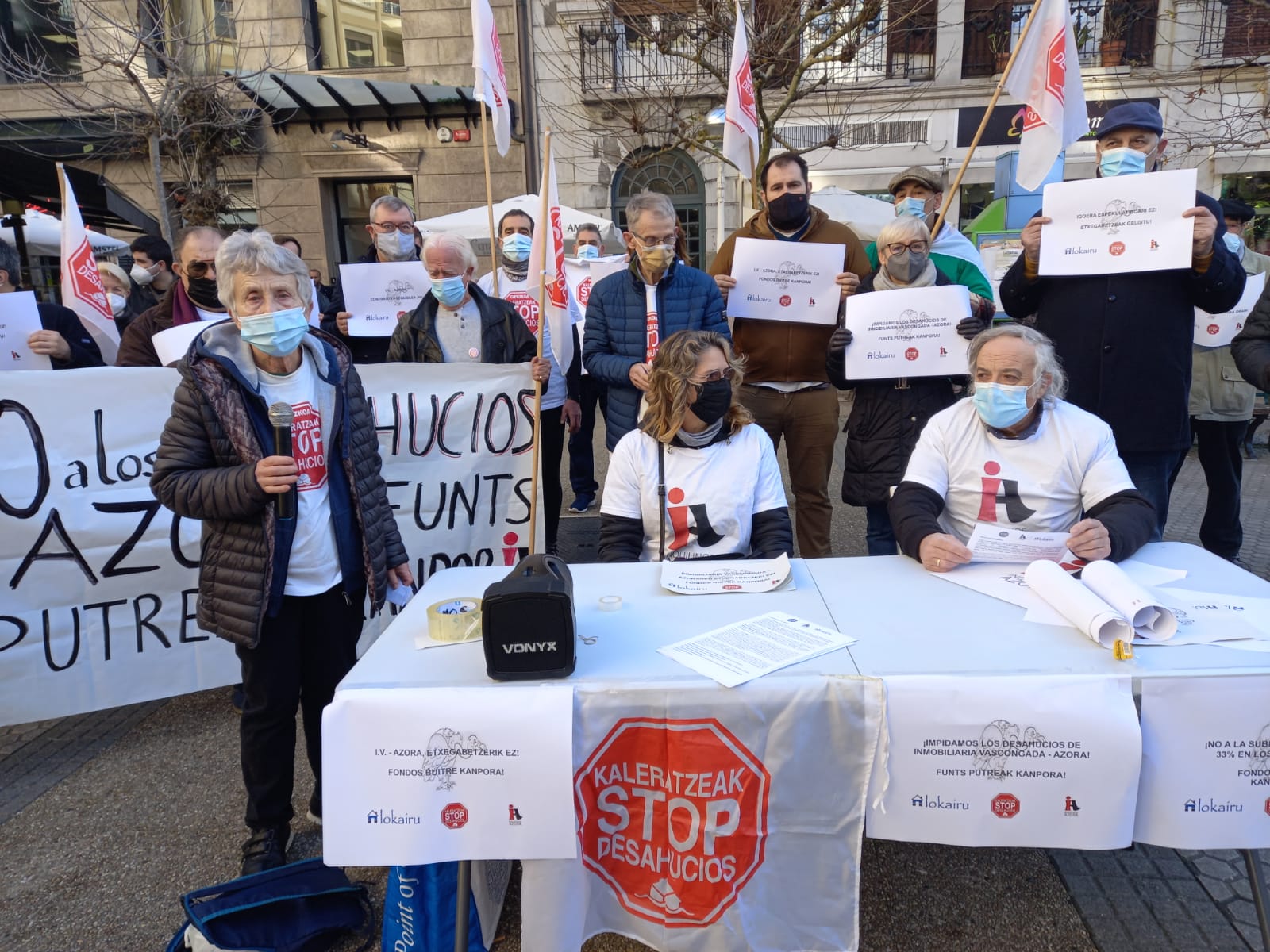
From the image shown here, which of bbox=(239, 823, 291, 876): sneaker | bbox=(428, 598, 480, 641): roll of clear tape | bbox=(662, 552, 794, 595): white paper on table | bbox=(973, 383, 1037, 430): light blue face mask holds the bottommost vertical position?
bbox=(239, 823, 291, 876): sneaker

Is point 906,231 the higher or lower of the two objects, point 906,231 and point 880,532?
the higher

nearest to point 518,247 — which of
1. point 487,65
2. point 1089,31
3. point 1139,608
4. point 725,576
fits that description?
point 487,65

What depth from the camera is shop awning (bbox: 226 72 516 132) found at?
1359 centimetres

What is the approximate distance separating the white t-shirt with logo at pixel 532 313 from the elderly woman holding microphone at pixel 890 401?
1.60 metres

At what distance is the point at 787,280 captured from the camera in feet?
12.9

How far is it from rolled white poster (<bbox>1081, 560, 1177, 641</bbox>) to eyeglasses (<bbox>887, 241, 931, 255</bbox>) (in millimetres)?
2042

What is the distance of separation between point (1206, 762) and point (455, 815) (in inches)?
62.3

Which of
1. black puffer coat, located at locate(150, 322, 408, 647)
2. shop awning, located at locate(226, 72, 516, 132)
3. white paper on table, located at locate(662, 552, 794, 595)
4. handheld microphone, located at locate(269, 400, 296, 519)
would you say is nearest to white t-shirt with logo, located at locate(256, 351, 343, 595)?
black puffer coat, located at locate(150, 322, 408, 647)

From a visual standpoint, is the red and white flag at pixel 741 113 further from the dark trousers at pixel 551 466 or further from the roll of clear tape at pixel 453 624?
the roll of clear tape at pixel 453 624

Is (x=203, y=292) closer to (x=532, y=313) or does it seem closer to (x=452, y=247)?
(x=452, y=247)

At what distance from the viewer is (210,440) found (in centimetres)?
228

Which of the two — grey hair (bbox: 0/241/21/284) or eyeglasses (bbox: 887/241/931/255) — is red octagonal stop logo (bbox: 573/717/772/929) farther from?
grey hair (bbox: 0/241/21/284)

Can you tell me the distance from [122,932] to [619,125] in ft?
48.9

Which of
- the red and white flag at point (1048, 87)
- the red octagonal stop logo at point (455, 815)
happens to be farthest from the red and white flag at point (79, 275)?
the red and white flag at point (1048, 87)
